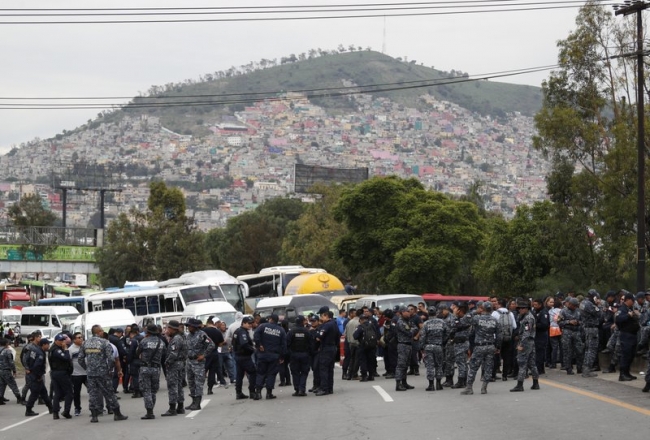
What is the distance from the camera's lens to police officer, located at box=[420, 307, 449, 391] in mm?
23141

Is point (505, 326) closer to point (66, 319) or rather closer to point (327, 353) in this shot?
point (327, 353)

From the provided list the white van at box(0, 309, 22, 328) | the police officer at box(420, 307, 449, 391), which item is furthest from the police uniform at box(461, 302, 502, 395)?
the white van at box(0, 309, 22, 328)

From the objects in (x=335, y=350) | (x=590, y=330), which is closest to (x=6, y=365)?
(x=335, y=350)

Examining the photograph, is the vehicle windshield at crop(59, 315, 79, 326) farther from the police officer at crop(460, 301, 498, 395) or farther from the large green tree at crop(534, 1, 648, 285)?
the police officer at crop(460, 301, 498, 395)

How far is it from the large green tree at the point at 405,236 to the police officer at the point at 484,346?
45599 millimetres

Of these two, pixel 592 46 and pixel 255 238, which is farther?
pixel 255 238

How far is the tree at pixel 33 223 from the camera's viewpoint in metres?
108

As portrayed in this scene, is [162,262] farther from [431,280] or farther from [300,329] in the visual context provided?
[300,329]

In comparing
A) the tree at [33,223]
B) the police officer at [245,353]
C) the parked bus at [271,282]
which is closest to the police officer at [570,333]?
the police officer at [245,353]

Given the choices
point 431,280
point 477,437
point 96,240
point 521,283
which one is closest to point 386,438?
point 477,437

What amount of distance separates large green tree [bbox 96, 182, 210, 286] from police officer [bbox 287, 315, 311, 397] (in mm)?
57333

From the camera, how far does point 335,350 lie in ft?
79.0

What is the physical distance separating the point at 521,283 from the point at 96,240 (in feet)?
204

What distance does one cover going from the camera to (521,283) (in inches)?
2418
